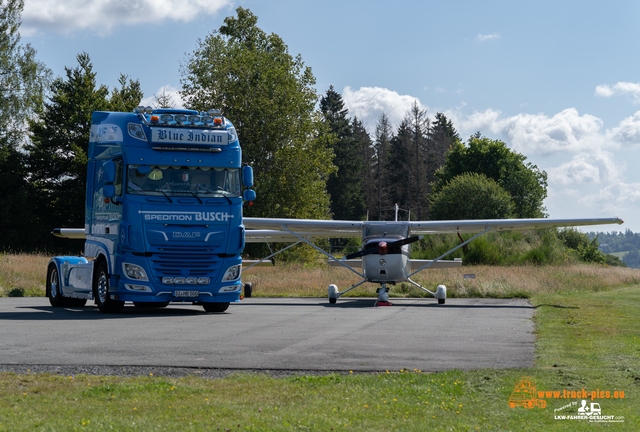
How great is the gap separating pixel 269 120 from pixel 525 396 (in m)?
34.7

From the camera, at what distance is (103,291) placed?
1298cm

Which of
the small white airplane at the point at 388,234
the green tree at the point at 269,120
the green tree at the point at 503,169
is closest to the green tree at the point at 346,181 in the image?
the green tree at the point at 503,169

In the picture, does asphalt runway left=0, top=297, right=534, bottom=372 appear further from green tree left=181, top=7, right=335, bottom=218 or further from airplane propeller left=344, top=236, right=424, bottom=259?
green tree left=181, top=7, right=335, bottom=218

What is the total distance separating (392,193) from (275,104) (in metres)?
40.1

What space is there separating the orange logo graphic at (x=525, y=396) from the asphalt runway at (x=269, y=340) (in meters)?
1.13

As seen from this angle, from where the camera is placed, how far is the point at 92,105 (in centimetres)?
4456

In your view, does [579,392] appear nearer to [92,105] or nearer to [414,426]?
[414,426]

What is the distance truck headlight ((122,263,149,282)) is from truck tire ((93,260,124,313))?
598mm

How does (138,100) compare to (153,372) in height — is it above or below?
above

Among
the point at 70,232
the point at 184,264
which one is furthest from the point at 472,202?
the point at 184,264

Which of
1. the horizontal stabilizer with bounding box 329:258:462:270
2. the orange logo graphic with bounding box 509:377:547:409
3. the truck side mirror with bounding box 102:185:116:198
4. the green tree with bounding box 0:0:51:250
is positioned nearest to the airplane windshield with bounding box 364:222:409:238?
the horizontal stabilizer with bounding box 329:258:462:270

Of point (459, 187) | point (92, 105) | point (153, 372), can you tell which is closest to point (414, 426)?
point (153, 372)

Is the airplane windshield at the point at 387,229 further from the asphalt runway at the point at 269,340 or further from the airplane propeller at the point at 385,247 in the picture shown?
the asphalt runway at the point at 269,340

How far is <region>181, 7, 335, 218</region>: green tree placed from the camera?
38.3 m
